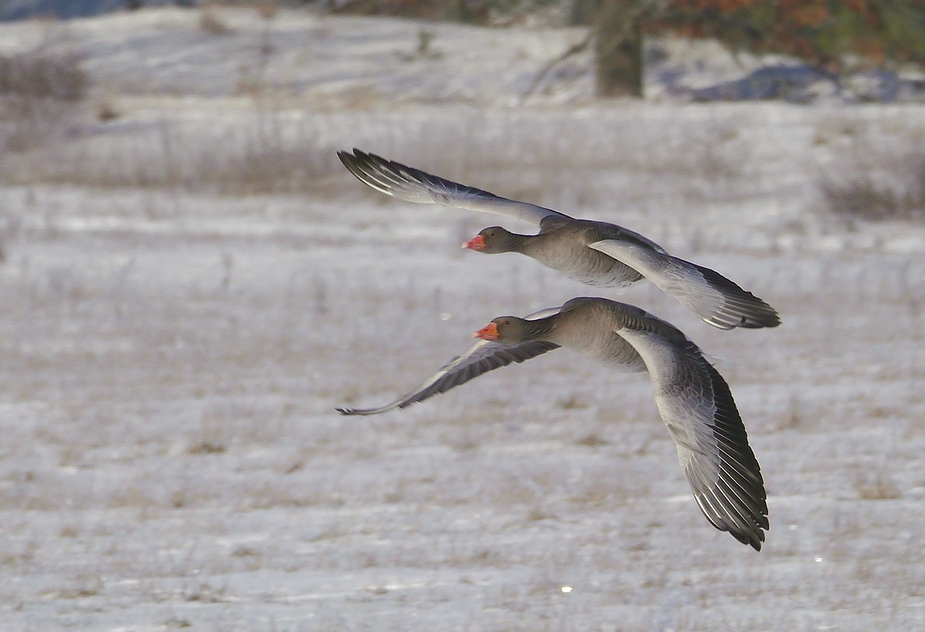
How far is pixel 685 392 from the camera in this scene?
396 centimetres

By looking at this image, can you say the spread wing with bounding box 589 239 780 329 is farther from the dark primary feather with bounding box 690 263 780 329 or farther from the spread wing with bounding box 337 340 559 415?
the spread wing with bounding box 337 340 559 415

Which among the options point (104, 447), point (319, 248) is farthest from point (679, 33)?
point (104, 447)

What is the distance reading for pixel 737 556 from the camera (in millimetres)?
7133

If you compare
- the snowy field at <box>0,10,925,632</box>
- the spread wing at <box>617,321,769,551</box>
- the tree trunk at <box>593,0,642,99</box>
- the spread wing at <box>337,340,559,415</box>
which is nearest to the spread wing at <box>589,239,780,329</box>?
the spread wing at <box>617,321,769,551</box>

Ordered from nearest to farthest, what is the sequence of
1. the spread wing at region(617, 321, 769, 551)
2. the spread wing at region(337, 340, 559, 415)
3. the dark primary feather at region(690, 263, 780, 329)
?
the dark primary feather at region(690, 263, 780, 329) → the spread wing at region(617, 321, 769, 551) → the spread wing at region(337, 340, 559, 415)

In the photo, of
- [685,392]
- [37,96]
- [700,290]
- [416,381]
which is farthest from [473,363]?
[37,96]

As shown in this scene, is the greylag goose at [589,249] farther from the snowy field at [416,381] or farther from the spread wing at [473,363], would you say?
the snowy field at [416,381]

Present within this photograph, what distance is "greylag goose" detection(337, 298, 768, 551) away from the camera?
12.9 feet

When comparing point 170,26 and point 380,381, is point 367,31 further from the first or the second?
point 380,381

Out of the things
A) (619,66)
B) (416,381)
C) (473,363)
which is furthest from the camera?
(619,66)

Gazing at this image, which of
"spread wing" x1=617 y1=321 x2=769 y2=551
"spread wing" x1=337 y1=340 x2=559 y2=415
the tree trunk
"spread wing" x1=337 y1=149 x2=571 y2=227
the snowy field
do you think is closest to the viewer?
"spread wing" x1=617 y1=321 x2=769 y2=551

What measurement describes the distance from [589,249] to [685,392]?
18.1 inches

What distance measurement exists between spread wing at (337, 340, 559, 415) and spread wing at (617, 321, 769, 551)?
0.47m

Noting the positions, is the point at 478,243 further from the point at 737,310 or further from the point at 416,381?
the point at 416,381
